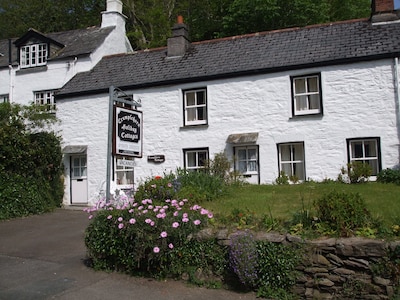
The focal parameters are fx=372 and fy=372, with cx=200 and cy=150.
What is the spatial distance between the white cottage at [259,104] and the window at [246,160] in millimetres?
40

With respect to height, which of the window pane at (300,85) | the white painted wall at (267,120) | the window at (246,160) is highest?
the window pane at (300,85)

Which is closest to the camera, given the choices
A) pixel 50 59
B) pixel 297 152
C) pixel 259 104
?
pixel 297 152

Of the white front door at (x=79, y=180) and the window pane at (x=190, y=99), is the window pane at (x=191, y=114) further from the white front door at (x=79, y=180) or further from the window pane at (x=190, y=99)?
the white front door at (x=79, y=180)

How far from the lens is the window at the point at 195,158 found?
51.0ft

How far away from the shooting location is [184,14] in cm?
3181

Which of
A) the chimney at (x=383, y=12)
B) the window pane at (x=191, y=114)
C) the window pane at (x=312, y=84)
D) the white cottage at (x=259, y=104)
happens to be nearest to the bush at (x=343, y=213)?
the white cottage at (x=259, y=104)

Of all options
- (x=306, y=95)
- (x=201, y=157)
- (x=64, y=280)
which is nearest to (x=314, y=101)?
(x=306, y=95)

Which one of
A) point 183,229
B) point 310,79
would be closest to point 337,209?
point 183,229

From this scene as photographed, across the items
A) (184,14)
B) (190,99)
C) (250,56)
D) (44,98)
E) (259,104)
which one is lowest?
(259,104)

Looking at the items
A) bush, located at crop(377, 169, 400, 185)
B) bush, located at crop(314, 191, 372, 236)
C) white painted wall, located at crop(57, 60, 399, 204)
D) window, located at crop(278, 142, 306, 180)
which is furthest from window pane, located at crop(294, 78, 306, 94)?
bush, located at crop(314, 191, 372, 236)

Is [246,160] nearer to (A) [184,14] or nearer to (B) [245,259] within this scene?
(B) [245,259]

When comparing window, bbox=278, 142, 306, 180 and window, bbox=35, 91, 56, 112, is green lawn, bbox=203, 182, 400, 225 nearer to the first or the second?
window, bbox=278, 142, 306, 180

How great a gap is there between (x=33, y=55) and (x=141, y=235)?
58.3 feet

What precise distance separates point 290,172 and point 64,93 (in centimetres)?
1105
